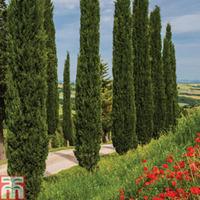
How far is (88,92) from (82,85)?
0.53 meters

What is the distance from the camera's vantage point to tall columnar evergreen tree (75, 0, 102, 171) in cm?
1952

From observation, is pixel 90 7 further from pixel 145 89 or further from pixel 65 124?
pixel 65 124

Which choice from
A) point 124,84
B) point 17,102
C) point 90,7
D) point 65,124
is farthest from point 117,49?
point 65,124

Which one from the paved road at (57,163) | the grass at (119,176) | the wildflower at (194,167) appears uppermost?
the wildflower at (194,167)

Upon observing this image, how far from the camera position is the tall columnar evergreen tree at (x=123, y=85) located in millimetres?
23250

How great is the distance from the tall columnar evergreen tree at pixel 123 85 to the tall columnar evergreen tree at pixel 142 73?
309cm

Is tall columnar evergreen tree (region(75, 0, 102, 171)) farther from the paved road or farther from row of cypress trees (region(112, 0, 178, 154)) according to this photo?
row of cypress trees (region(112, 0, 178, 154))

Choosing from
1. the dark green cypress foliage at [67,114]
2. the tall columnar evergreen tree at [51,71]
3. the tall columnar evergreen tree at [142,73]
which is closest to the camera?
the tall columnar evergreen tree at [142,73]

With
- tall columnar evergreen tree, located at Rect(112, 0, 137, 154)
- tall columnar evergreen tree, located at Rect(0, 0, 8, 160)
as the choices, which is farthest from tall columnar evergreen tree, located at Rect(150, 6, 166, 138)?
tall columnar evergreen tree, located at Rect(0, 0, 8, 160)

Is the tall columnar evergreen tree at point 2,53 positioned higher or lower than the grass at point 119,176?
higher

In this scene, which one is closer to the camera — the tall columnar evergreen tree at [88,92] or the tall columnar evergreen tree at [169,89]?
the tall columnar evergreen tree at [88,92]

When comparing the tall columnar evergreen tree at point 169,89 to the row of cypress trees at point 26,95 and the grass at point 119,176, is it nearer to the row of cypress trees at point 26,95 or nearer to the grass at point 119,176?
the grass at point 119,176

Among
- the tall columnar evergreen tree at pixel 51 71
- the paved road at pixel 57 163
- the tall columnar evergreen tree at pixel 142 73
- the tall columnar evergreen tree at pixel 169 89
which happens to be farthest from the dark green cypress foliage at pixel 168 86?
the paved road at pixel 57 163

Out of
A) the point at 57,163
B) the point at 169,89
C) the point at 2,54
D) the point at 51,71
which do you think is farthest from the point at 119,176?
the point at 169,89
